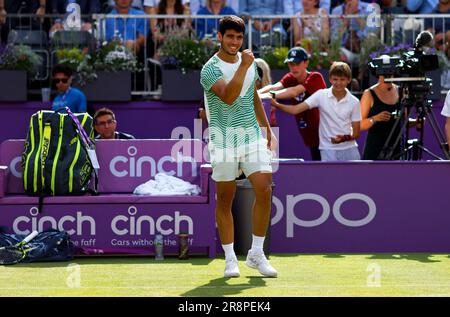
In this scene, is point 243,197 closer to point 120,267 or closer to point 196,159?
point 196,159

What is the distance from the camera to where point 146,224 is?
10.8 metres

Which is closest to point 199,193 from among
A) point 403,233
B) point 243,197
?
point 243,197

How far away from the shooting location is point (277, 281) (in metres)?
8.75

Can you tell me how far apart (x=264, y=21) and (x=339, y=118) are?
3.45 meters

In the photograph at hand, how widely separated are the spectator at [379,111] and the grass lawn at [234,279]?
2165 millimetres

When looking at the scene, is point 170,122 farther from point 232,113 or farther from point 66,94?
point 232,113

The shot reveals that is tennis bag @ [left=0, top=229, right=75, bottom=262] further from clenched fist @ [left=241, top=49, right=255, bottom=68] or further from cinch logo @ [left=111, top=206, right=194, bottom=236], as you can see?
clenched fist @ [left=241, top=49, right=255, bottom=68]

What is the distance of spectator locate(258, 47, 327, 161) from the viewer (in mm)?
13039

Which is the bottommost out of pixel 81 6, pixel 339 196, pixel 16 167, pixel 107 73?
pixel 339 196

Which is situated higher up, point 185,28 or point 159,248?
point 185,28

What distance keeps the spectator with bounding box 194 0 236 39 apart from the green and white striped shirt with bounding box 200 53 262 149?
20.3ft

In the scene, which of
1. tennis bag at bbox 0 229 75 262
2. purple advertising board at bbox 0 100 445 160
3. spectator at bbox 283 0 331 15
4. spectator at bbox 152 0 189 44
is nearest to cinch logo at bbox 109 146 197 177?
tennis bag at bbox 0 229 75 262

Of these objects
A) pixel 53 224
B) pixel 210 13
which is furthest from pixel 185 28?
pixel 53 224

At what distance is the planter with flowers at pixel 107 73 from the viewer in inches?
577
